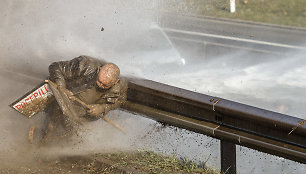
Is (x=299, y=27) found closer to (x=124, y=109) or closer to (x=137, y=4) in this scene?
(x=137, y=4)

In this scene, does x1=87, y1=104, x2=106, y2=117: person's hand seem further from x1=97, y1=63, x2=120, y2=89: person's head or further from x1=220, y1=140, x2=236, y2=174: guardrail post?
x1=220, y1=140, x2=236, y2=174: guardrail post

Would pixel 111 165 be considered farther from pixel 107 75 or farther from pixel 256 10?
pixel 256 10

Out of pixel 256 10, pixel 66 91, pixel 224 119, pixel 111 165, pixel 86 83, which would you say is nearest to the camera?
pixel 224 119

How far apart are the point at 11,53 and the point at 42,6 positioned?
1.37 metres

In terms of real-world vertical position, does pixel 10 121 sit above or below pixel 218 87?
above

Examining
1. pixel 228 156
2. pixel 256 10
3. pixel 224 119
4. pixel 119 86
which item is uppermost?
pixel 119 86

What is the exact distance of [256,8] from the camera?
64.8 feet

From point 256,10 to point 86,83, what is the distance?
12809 mm

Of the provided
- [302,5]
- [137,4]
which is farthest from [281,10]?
[137,4]

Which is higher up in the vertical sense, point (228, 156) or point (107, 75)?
point (107, 75)

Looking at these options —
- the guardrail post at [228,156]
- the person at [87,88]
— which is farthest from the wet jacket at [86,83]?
the guardrail post at [228,156]

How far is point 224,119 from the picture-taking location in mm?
6500

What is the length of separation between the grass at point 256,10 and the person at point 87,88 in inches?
399

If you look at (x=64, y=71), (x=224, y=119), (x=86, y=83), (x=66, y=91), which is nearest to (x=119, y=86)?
(x=86, y=83)
